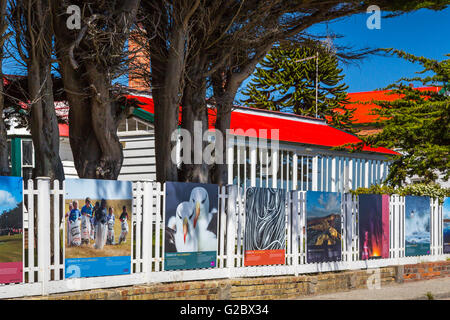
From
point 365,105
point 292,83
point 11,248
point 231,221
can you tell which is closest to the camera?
point 11,248

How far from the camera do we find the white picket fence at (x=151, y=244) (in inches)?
341

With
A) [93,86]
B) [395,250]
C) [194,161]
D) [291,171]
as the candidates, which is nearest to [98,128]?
[93,86]

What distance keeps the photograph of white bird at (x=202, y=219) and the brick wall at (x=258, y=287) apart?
23.3 inches

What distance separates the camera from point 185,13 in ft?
37.7

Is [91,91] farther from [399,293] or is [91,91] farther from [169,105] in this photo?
[399,293]

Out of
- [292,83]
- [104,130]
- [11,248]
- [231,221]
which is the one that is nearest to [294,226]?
[231,221]

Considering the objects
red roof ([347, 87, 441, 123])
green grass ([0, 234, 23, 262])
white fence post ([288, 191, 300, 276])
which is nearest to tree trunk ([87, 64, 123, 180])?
green grass ([0, 234, 23, 262])

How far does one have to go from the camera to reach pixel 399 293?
39.5ft

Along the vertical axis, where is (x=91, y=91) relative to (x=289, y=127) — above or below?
below

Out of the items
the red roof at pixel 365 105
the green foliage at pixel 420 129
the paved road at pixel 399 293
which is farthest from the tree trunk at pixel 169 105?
the red roof at pixel 365 105

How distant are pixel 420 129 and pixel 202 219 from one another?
11194 mm

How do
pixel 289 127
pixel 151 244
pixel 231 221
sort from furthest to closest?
pixel 289 127
pixel 231 221
pixel 151 244
